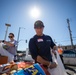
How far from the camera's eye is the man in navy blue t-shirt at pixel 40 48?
220cm

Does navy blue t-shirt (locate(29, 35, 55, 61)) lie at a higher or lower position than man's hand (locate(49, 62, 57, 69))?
higher

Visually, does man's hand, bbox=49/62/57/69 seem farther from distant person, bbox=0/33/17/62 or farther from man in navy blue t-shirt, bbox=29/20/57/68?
distant person, bbox=0/33/17/62

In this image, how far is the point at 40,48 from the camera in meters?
2.24

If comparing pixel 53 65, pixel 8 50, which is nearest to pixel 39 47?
pixel 53 65

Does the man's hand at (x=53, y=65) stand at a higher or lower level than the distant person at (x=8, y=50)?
lower

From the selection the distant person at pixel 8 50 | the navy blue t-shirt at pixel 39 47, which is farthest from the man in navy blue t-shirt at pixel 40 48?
the distant person at pixel 8 50

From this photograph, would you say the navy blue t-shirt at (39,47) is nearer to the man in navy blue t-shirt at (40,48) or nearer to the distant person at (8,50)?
the man in navy blue t-shirt at (40,48)

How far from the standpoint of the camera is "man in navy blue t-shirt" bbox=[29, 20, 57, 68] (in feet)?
7.22

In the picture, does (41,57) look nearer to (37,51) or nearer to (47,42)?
(37,51)

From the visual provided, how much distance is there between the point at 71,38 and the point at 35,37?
33818mm

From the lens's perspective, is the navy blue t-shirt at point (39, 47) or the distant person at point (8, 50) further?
the distant person at point (8, 50)

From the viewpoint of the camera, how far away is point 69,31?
35.2 m

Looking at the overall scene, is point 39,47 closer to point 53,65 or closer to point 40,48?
point 40,48

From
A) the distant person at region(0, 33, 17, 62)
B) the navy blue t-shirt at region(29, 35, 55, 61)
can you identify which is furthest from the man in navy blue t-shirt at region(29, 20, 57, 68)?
the distant person at region(0, 33, 17, 62)
